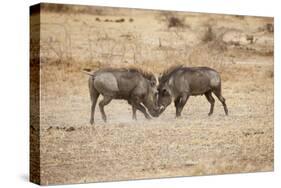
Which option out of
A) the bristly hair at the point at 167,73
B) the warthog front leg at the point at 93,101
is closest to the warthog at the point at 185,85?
the bristly hair at the point at 167,73

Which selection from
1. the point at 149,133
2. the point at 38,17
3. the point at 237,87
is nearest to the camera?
the point at 38,17

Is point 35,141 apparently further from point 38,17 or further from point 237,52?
point 237,52

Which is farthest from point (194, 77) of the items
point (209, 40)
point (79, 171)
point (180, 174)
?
point (79, 171)

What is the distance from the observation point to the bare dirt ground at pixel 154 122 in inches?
341

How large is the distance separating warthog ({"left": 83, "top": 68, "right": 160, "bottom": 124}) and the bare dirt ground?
79mm

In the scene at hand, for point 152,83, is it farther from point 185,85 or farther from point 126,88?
point 185,85

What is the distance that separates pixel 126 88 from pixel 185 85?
84 centimetres

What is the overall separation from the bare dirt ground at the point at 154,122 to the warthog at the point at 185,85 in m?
0.09

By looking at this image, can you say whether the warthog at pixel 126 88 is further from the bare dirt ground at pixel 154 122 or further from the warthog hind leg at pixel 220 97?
the warthog hind leg at pixel 220 97

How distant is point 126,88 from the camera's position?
9.09 m

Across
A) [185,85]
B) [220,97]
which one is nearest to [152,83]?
[185,85]

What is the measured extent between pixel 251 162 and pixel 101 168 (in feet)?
7.34

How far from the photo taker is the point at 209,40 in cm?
961

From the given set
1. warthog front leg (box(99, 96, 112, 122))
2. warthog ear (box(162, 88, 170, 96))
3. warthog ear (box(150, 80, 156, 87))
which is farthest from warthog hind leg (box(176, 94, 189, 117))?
warthog front leg (box(99, 96, 112, 122))
